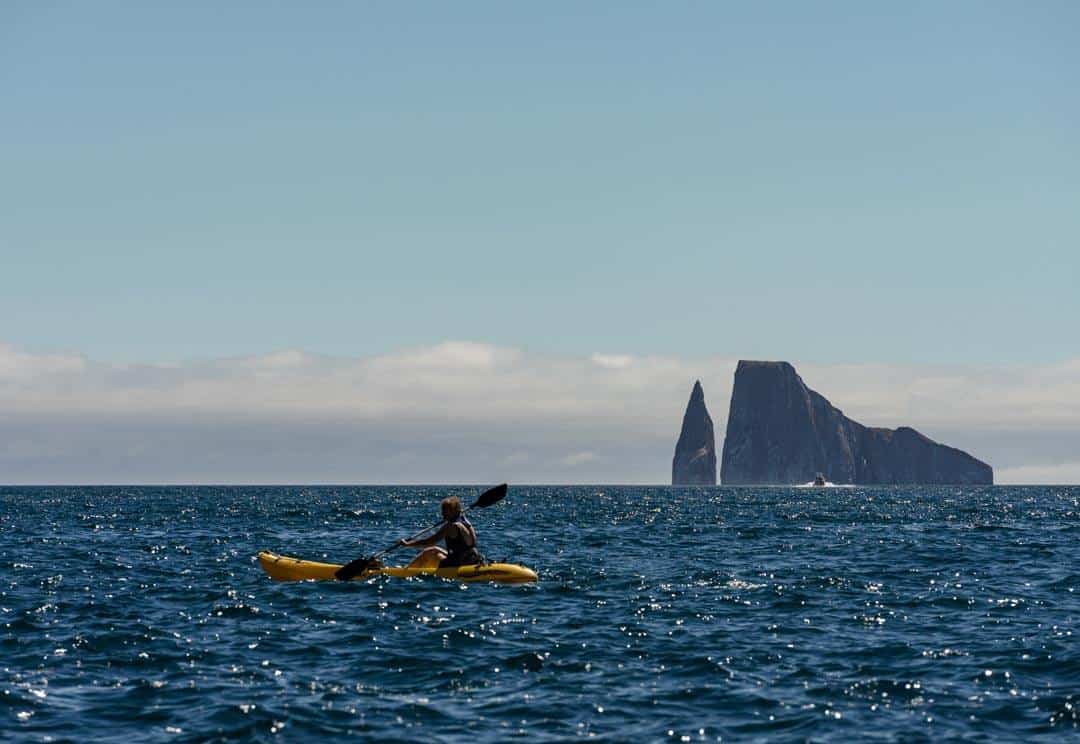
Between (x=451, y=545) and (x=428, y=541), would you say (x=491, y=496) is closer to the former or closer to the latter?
(x=428, y=541)

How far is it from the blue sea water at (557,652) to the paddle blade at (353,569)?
393 mm

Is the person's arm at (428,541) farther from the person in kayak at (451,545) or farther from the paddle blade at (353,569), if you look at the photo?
the paddle blade at (353,569)

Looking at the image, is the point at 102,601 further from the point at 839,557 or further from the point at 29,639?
the point at 839,557

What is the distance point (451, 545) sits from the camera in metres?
25.7

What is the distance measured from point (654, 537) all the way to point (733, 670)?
28198 millimetres

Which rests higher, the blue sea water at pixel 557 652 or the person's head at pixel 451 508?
the person's head at pixel 451 508

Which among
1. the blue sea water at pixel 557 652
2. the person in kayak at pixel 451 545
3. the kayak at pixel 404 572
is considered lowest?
the blue sea water at pixel 557 652

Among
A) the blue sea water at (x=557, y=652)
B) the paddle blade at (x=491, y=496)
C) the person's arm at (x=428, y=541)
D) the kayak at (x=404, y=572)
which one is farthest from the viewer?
the paddle blade at (x=491, y=496)

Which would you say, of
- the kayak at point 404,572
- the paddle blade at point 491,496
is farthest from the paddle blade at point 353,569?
the paddle blade at point 491,496

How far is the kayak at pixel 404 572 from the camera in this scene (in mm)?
24828

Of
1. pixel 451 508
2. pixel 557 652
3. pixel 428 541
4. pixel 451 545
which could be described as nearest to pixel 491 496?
pixel 428 541

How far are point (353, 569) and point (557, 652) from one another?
9.47m

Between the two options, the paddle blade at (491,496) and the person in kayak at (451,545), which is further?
the paddle blade at (491,496)

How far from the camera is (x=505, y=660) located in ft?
52.8
